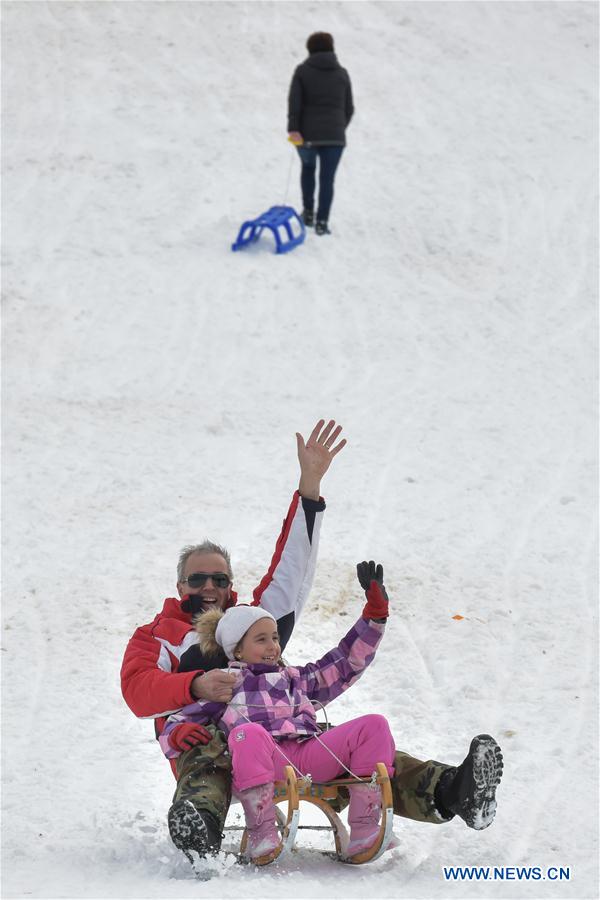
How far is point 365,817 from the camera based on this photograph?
3699 millimetres

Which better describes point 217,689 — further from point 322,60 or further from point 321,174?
point 322,60

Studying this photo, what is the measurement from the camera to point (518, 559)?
6648 mm

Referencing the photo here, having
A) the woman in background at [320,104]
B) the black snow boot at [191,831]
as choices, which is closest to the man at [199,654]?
the black snow boot at [191,831]

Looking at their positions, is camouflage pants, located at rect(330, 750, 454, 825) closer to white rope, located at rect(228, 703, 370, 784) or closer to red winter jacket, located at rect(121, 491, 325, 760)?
white rope, located at rect(228, 703, 370, 784)

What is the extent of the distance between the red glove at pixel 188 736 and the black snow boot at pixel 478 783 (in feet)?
2.67

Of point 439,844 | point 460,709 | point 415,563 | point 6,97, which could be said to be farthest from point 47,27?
point 439,844

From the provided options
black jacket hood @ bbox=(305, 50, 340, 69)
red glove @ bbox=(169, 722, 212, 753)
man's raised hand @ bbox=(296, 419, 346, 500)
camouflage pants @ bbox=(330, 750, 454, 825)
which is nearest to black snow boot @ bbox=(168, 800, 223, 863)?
red glove @ bbox=(169, 722, 212, 753)

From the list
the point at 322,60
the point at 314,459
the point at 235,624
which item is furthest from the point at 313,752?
the point at 322,60

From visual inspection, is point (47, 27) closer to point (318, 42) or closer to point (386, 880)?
point (318, 42)

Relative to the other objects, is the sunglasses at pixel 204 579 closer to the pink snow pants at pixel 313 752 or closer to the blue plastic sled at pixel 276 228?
the pink snow pants at pixel 313 752

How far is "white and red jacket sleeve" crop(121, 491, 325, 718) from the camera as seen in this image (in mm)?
3902

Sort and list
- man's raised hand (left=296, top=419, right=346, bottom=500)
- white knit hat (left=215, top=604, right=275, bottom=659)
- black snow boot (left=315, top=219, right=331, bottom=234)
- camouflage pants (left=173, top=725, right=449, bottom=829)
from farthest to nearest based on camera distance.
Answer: black snow boot (left=315, top=219, right=331, bottom=234) < man's raised hand (left=296, top=419, right=346, bottom=500) < white knit hat (left=215, top=604, right=275, bottom=659) < camouflage pants (left=173, top=725, right=449, bottom=829)

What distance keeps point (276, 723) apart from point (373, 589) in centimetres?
56

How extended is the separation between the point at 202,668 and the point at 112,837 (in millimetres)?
634
